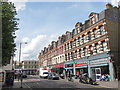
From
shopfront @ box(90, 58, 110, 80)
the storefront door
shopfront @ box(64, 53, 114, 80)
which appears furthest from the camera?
the storefront door

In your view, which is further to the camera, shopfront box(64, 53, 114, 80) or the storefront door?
the storefront door

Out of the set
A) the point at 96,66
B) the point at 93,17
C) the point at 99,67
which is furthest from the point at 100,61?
the point at 93,17

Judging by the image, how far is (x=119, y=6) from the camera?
103 ft

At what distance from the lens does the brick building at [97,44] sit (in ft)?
86.0

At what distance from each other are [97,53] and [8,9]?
2014 cm

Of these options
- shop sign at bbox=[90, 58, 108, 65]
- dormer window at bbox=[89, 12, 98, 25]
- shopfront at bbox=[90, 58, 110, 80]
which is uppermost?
dormer window at bbox=[89, 12, 98, 25]

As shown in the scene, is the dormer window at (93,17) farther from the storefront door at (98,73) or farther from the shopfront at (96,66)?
the storefront door at (98,73)

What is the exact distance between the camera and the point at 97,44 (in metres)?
29.0

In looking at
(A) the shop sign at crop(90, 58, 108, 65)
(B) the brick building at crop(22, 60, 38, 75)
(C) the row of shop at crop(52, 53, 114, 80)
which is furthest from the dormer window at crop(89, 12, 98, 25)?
(B) the brick building at crop(22, 60, 38, 75)

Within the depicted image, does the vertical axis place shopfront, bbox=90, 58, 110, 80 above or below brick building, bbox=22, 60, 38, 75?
above

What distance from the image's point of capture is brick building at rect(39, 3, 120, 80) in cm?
2620

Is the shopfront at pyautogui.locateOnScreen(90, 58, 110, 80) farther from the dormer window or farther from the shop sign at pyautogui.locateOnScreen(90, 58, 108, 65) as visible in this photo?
the dormer window

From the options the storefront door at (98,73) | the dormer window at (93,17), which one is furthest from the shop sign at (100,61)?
the dormer window at (93,17)

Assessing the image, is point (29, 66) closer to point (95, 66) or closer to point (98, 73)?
point (95, 66)
